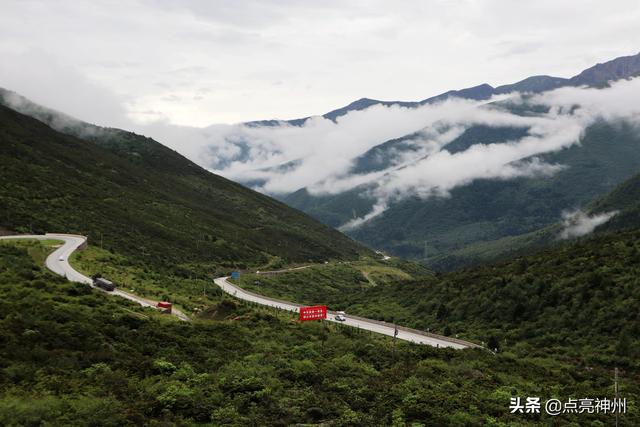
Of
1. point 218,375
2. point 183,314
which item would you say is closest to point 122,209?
point 183,314

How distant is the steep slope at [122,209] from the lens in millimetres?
90375

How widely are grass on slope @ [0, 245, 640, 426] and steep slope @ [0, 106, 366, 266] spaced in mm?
47946

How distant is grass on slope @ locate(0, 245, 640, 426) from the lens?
22312 mm

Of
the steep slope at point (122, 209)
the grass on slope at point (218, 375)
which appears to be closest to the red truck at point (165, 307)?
the grass on slope at point (218, 375)

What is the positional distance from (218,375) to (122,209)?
101m

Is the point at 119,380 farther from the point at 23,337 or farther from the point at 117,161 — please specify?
the point at 117,161

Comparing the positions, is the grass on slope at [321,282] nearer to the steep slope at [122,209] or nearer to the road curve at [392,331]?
the road curve at [392,331]

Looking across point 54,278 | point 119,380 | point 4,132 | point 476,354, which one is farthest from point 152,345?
point 4,132

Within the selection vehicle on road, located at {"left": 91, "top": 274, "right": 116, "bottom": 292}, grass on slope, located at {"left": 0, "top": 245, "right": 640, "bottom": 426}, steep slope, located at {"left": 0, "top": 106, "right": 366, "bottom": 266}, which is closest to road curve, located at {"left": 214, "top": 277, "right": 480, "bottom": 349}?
grass on slope, located at {"left": 0, "top": 245, "right": 640, "bottom": 426}

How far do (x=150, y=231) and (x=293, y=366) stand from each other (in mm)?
88879

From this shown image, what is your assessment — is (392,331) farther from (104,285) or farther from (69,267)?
(69,267)

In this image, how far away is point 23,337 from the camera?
2589cm

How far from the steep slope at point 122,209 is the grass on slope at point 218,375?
47.9 metres

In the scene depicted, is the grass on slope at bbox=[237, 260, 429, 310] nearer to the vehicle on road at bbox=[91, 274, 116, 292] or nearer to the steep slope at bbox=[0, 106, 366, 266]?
the steep slope at bbox=[0, 106, 366, 266]
